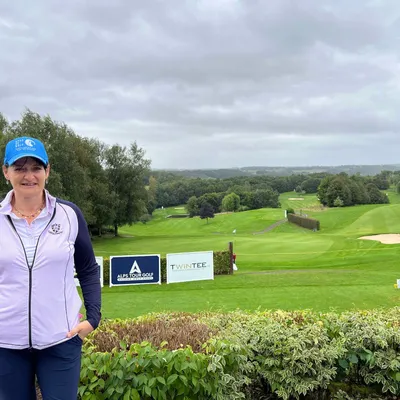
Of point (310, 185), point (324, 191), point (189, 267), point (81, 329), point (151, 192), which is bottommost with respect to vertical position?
point (189, 267)

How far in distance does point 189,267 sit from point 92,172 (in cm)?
2847

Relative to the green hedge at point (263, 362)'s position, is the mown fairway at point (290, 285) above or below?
below

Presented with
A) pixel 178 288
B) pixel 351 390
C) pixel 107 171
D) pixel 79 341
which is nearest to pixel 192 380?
pixel 79 341

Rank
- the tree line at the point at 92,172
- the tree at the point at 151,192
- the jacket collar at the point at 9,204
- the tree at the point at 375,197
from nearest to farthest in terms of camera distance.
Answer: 1. the jacket collar at the point at 9,204
2. the tree line at the point at 92,172
3. the tree at the point at 151,192
4. the tree at the point at 375,197

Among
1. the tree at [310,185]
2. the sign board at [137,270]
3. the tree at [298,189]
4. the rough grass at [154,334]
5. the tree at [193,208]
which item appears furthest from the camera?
the tree at [298,189]

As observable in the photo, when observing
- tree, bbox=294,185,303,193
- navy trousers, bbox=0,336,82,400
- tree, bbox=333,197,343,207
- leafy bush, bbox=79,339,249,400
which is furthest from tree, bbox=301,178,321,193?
navy trousers, bbox=0,336,82,400

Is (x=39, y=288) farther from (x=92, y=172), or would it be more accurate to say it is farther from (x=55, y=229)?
(x=92, y=172)

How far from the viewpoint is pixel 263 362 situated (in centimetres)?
332

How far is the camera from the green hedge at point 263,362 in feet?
8.99

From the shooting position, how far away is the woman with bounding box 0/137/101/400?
2.06 meters

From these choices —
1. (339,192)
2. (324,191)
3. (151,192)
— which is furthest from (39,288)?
(324,191)

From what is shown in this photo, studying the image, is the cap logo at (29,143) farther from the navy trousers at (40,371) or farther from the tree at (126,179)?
the tree at (126,179)

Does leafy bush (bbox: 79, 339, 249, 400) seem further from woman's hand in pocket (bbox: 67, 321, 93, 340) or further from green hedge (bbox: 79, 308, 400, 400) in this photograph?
woman's hand in pocket (bbox: 67, 321, 93, 340)

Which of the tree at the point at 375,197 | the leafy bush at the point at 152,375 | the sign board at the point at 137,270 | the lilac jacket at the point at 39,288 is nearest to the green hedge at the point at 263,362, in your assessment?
the leafy bush at the point at 152,375
